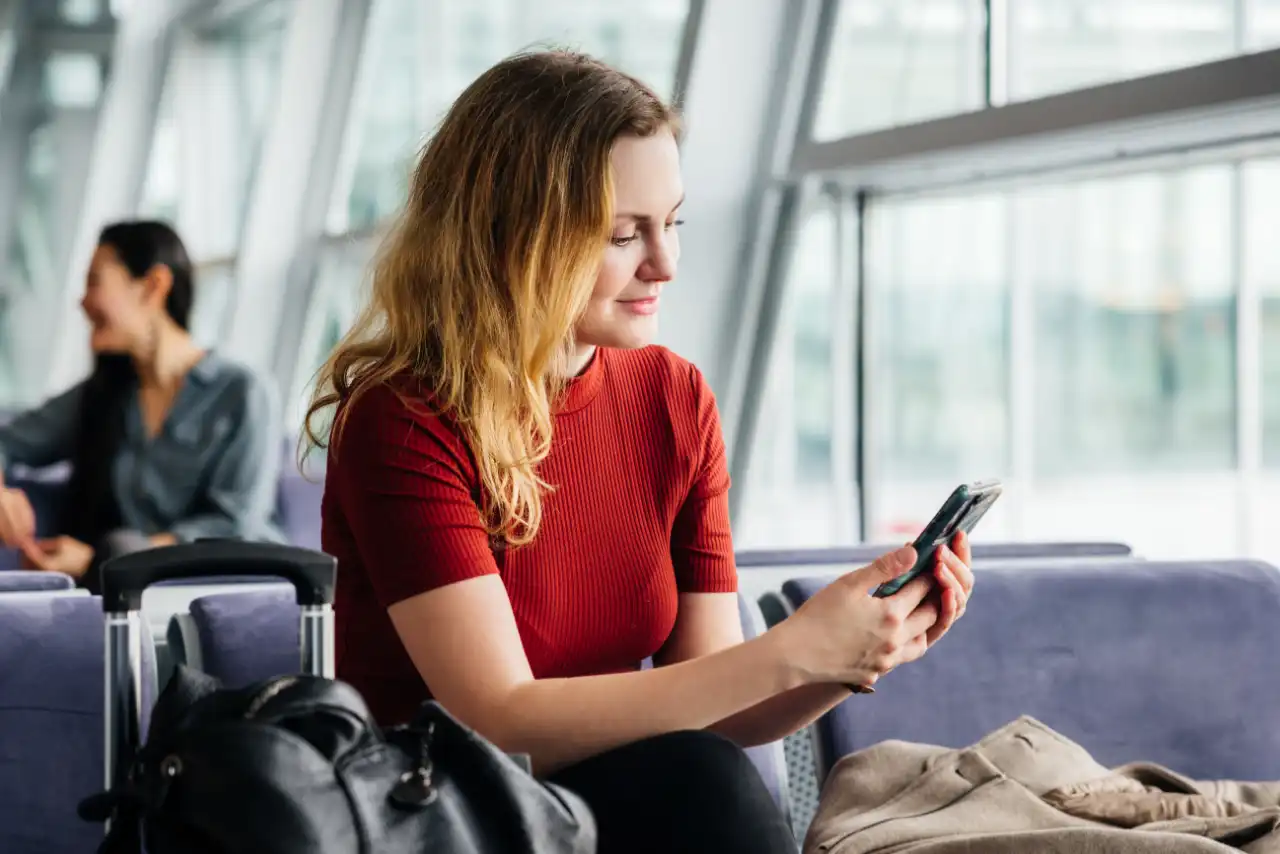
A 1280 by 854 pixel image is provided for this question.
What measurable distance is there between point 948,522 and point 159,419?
2259mm

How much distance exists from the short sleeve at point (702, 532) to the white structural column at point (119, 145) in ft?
23.0

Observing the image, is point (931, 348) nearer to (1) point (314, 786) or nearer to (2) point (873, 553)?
(2) point (873, 553)

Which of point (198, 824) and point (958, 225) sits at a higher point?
point (958, 225)

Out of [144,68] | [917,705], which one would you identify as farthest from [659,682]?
[144,68]

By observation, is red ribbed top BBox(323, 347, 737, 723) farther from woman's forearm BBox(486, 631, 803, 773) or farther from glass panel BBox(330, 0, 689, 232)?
glass panel BBox(330, 0, 689, 232)

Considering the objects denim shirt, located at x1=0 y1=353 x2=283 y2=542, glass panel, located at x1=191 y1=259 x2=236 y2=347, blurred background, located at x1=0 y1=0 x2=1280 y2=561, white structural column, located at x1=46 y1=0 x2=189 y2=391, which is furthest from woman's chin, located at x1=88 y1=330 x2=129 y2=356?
white structural column, located at x1=46 y1=0 x2=189 y2=391

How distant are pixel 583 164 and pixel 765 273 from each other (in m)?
2.41

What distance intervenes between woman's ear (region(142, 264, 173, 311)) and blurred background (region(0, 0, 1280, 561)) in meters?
0.99

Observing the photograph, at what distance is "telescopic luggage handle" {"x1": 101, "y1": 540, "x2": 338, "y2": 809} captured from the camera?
119 cm

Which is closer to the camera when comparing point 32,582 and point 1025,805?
point 1025,805

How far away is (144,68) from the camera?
319 inches

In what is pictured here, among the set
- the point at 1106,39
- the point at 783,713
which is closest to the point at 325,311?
the point at 1106,39

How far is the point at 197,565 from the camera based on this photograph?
3.90 ft

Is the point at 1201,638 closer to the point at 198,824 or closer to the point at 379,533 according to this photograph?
the point at 379,533
